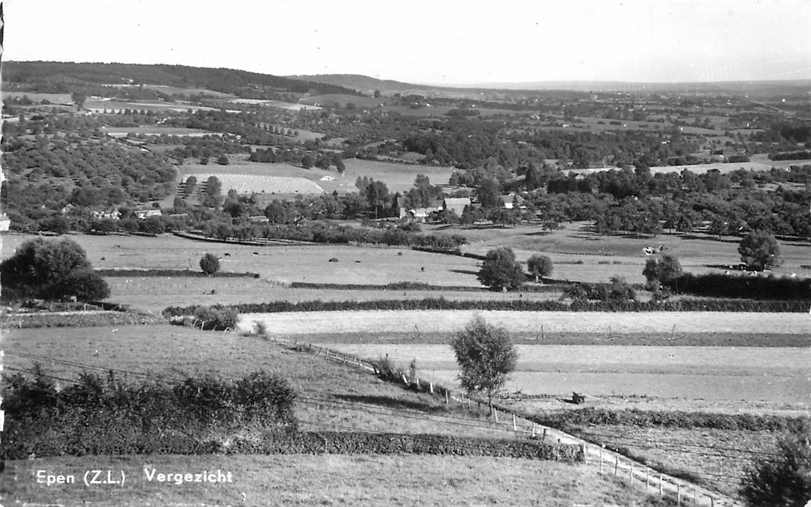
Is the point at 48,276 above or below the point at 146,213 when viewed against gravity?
above

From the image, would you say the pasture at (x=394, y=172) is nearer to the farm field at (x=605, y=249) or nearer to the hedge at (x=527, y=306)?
the farm field at (x=605, y=249)

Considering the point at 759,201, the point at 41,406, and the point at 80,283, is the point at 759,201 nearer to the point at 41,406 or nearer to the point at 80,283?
the point at 80,283

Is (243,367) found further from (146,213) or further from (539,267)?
(146,213)

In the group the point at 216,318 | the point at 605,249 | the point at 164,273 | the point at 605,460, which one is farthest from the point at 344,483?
the point at 605,249

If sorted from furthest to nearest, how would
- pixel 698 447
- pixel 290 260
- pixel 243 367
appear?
pixel 290 260, pixel 243 367, pixel 698 447

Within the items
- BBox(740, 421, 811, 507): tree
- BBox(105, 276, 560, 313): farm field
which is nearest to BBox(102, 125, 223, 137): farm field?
BBox(105, 276, 560, 313): farm field

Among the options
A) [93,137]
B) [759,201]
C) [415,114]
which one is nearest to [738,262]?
[759,201]

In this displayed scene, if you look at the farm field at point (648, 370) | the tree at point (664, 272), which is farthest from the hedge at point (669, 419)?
the tree at point (664, 272)

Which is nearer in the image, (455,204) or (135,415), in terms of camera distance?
(135,415)
